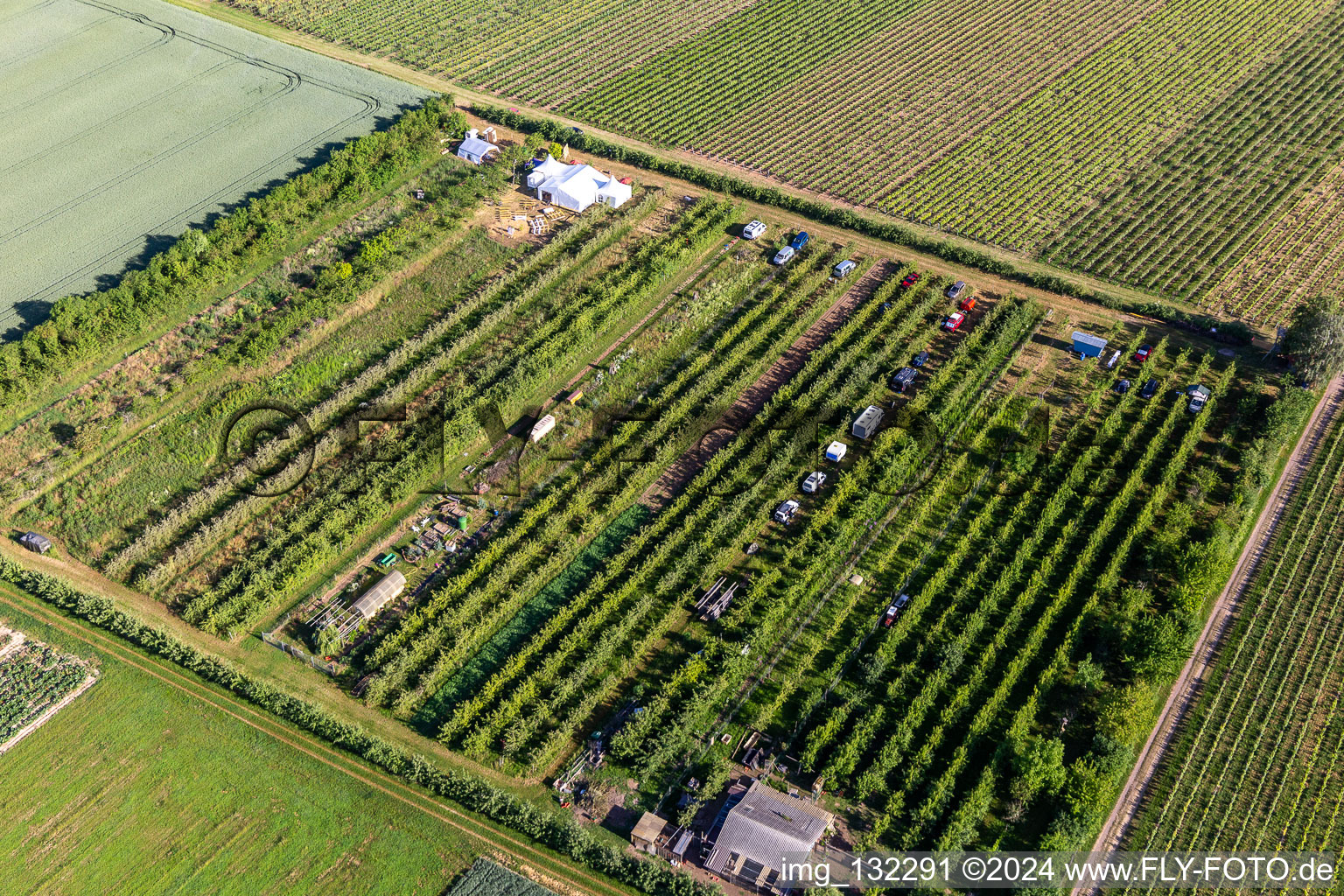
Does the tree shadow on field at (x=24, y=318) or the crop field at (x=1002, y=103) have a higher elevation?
the crop field at (x=1002, y=103)

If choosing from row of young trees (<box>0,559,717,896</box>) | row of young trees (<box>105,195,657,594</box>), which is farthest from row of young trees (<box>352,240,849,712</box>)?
row of young trees (<box>105,195,657,594</box>)

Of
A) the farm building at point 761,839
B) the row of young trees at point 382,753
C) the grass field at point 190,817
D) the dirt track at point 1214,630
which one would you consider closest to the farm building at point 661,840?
the row of young trees at point 382,753

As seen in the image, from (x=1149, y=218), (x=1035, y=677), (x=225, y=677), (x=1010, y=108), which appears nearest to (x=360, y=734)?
(x=225, y=677)

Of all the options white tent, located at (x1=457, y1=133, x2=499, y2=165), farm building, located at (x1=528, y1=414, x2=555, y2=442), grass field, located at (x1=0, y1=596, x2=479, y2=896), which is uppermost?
white tent, located at (x1=457, y1=133, x2=499, y2=165)

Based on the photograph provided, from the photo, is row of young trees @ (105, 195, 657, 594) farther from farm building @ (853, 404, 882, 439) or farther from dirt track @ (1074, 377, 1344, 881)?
dirt track @ (1074, 377, 1344, 881)

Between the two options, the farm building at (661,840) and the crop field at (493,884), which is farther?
the farm building at (661,840)

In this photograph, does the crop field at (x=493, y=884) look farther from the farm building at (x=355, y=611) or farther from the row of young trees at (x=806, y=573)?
the farm building at (x=355, y=611)
